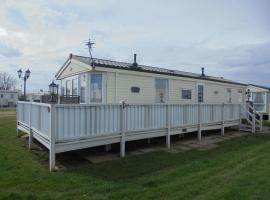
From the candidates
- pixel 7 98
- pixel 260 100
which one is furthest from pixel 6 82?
pixel 260 100

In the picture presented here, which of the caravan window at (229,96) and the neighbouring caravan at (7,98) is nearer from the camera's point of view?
the caravan window at (229,96)

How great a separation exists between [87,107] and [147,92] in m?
4.90

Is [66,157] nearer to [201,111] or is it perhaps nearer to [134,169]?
[134,169]

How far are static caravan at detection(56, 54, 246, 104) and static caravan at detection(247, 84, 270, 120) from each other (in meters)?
8.87

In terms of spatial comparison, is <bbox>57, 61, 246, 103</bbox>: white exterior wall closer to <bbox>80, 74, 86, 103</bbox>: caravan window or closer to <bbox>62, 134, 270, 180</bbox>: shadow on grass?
<bbox>80, 74, 86, 103</bbox>: caravan window

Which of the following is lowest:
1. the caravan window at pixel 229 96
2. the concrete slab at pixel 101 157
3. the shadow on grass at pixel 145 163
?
the shadow on grass at pixel 145 163

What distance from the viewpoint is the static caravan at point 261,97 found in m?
20.9

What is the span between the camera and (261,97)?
21547mm

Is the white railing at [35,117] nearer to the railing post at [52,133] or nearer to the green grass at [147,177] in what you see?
the railing post at [52,133]

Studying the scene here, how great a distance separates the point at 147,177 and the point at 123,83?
209 inches

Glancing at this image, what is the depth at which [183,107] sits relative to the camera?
938 cm

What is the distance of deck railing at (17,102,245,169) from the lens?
596cm

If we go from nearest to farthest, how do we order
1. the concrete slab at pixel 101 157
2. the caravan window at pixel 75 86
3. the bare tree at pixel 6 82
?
1. the concrete slab at pixel 101 157
2. the caravan window at pixel 75 86
3. the bare tree at pixel 6 82

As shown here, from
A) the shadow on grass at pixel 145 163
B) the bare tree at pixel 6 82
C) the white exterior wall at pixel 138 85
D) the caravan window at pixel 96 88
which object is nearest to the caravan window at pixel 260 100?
the white exterior wall at pixel 138 85
